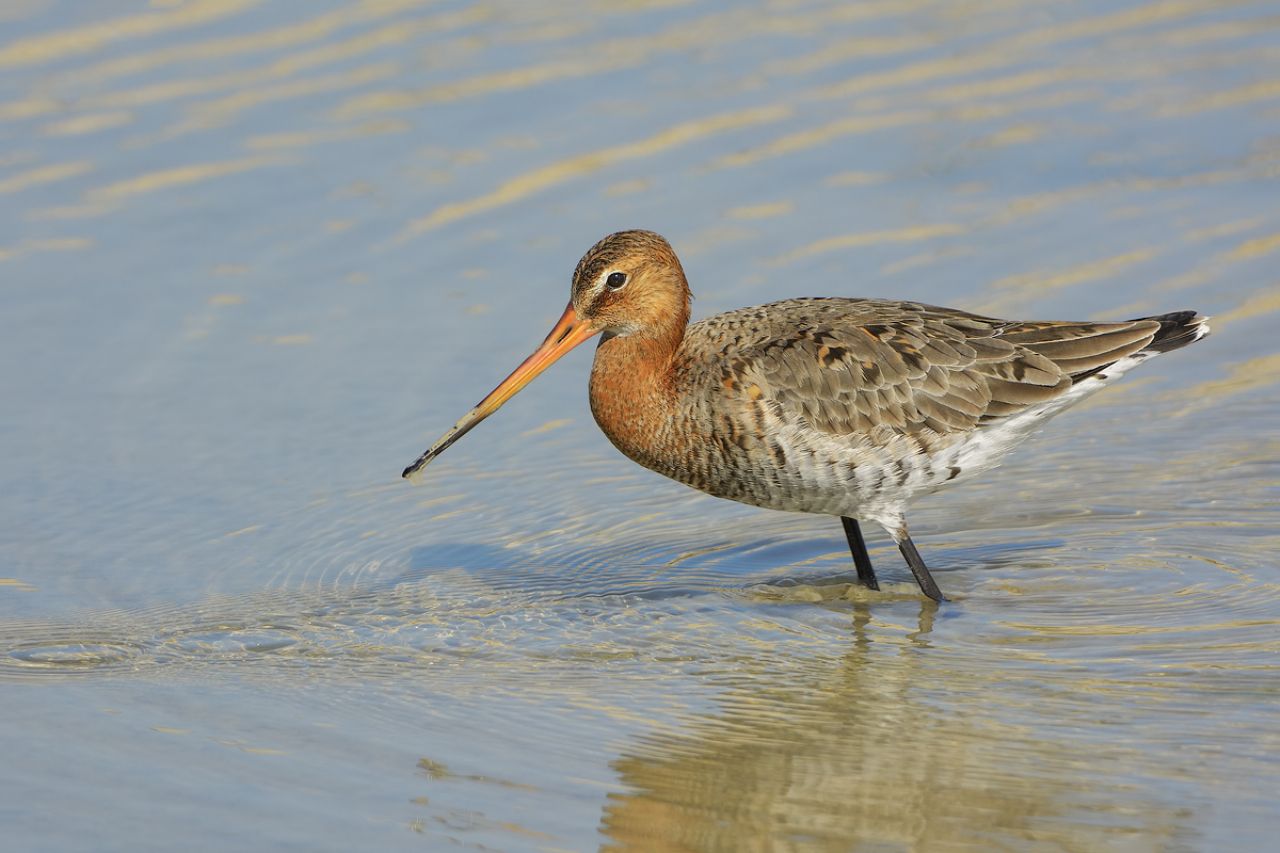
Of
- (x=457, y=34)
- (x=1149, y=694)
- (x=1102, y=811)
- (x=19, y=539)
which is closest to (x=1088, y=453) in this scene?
(x=1149, y=694)

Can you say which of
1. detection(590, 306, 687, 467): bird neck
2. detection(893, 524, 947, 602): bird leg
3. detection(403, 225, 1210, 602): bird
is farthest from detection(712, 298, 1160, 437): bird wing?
detection(893, 524, 947, 602): bird leg

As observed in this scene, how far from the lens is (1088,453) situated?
9.16 meters

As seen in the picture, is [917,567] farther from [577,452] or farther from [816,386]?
[577,452]

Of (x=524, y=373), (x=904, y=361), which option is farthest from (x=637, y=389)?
(x=904, y=361)

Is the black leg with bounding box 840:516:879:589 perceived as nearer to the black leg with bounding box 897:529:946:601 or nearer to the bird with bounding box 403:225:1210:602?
the bird with bounding box 403:225:1210:602

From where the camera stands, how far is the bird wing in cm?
794

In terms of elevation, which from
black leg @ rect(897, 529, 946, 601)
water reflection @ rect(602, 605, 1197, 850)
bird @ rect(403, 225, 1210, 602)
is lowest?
water reflection @ rect(602, 605, 1197, 850)

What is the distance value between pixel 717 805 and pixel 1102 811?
1163 mm

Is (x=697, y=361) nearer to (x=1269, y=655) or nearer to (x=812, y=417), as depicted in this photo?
(x=812, y=417)

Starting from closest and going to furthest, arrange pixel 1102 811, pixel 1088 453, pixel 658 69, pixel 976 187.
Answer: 1. pixel 1102 811
2. pixel 1088 453
3. pixel 976 187
4. pixel 658 69

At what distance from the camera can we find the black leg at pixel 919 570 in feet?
25.8

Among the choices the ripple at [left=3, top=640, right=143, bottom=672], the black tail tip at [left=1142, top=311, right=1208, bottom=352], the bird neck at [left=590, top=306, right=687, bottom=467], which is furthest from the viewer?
the black tail tip at [left=1142, top=311, right=1208, bottom=352]

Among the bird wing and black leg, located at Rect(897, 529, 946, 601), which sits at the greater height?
the bird wing

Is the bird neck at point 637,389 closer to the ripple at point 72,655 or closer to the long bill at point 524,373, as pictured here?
the long bill at point 524,373
